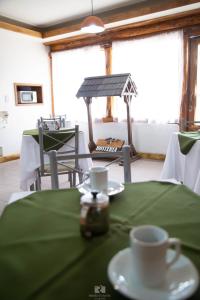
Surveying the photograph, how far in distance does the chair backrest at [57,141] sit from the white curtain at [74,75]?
2569 millimetres

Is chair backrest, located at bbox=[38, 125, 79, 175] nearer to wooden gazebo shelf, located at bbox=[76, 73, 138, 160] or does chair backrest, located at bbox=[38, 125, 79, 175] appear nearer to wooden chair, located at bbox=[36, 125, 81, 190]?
wooden chair, located at bbox=[36, 125, 81, 190]

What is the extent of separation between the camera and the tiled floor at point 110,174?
11.5ft

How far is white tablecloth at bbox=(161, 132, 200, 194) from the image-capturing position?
2234 mm

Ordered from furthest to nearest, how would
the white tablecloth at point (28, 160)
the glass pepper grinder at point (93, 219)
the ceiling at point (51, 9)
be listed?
1. the ceiling at point (51, 9)
2. the white tablecloth at point (28, 160)
3. the glass pepper grinder at point (93, 219)

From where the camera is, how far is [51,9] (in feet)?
14.8

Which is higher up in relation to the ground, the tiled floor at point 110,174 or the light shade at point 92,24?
the light shade at point 92,24

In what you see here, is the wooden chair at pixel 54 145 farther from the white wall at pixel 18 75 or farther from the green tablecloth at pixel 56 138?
the white wall at pixel 18 75

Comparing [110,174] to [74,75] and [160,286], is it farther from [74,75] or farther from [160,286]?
[160,286]

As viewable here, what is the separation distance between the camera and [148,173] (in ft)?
13.2

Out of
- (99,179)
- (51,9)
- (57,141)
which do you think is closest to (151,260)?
(99,179)

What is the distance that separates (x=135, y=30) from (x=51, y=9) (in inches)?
60.1

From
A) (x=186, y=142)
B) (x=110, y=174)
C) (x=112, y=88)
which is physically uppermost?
(x=112, y=88)

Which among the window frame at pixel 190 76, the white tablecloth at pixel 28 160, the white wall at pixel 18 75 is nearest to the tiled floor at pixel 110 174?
the white tablecloth at pixel 28 160

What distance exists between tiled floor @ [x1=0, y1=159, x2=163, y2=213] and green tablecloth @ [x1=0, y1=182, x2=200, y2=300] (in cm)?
224
